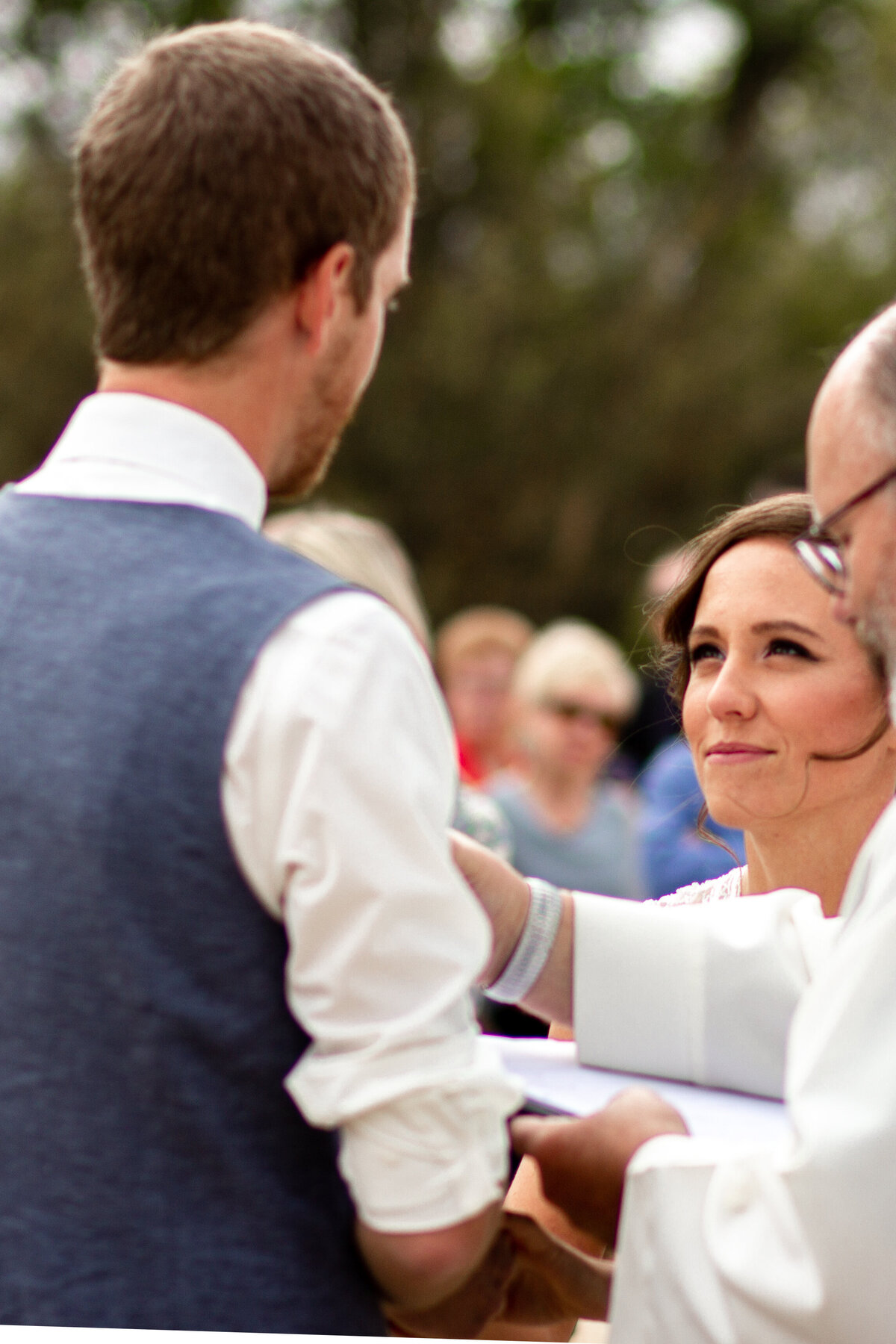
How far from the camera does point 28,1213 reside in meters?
1.31

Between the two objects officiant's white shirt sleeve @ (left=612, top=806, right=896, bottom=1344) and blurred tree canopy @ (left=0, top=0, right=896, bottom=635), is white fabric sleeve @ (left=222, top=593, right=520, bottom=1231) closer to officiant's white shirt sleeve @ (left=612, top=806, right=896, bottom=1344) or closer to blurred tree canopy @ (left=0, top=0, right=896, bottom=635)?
officiant's white shirt sleeve @ (left=612, top=806, right=896, bottom=1344)

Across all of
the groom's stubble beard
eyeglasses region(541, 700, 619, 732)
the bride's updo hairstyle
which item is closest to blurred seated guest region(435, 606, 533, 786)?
eyeglasses region(541, 700, 619, 732)

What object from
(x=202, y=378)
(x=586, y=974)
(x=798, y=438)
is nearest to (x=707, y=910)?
(x=586, y=974)

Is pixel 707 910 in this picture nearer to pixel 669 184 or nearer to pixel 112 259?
pixel 112 259

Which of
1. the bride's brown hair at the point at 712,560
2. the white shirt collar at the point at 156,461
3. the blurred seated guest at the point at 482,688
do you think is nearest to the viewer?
the white shirt collar at the point at 156,461

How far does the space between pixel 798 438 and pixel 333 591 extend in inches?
646

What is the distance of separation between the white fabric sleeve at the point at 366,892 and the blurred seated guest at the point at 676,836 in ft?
9.56

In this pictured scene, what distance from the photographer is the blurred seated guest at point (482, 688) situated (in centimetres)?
638

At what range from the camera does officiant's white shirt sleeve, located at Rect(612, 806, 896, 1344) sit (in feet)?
4.24

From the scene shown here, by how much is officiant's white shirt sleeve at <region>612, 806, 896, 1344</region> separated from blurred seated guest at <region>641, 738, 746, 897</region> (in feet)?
8.98

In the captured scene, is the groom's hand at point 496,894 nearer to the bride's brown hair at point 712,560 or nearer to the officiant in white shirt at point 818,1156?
the officiant in white shirt at point 818,1156

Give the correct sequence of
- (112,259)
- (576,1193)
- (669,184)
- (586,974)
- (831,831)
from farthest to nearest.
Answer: (669,184)
(831,831)
(586,974)
(576,1193)
(112,259)

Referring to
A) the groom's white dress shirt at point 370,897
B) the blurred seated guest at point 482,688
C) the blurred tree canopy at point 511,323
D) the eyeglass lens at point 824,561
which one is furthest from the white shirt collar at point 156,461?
the blurred tree canopy at point 511,323

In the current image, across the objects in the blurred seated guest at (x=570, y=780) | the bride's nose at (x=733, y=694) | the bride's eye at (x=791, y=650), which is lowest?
the blurred seated guest at (x=570, y=780)
